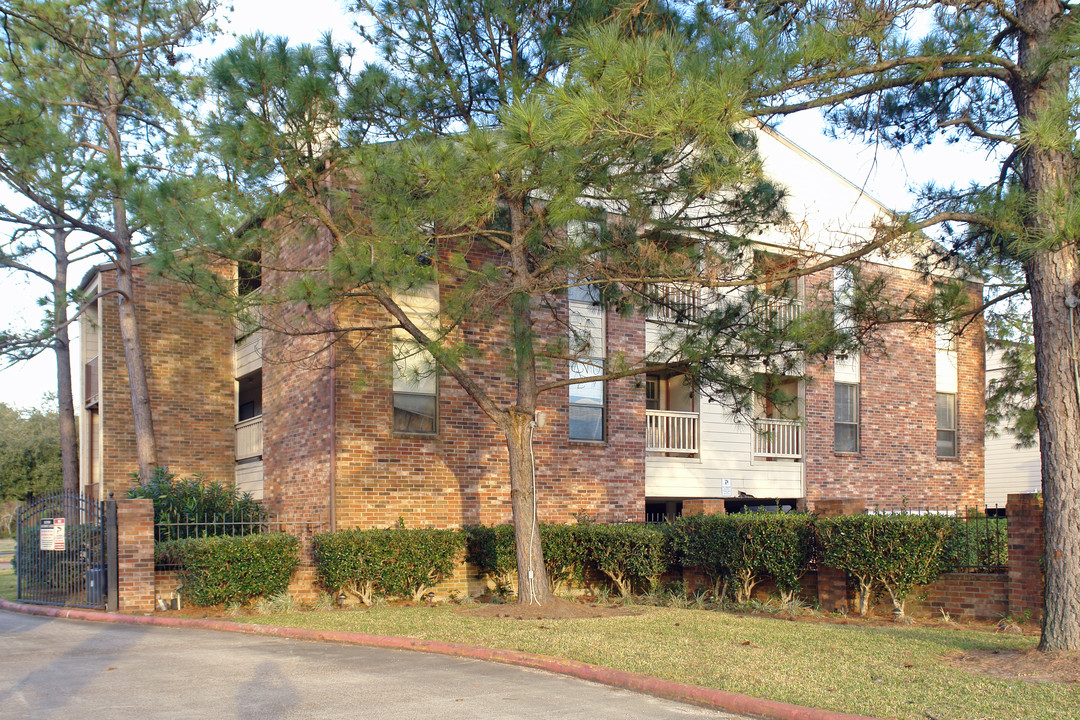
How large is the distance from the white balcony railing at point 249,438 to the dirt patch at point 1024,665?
46.5ft

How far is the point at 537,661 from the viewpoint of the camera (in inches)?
378

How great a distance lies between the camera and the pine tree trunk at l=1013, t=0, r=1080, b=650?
881cm

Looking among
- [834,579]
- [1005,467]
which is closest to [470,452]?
[834,579]

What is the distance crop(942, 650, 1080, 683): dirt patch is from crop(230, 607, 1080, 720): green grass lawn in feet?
0.66

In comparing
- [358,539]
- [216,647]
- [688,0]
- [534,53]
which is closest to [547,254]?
[534,53]

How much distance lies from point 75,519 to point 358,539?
17.9ft

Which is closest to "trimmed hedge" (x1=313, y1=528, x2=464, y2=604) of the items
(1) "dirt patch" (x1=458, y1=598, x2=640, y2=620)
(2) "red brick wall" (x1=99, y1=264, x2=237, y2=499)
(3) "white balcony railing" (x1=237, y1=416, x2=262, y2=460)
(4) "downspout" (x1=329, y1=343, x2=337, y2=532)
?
(4) "downspout" (x1=329, y1=343, x2=337, y2=532)

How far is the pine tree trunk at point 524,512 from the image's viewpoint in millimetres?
13500

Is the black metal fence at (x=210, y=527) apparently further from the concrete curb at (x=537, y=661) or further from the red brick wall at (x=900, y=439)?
the red brick wall at (x=900, y=439)

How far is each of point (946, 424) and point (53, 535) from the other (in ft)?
68.4

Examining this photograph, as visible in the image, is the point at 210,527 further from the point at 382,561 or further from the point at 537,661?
the point at 537,661

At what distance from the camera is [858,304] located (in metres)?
11.1

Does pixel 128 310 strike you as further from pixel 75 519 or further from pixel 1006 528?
pixel 1006 528

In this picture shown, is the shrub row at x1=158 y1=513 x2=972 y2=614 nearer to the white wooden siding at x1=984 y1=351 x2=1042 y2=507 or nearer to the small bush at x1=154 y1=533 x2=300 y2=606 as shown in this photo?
the small bush at x1=154 y1=533 x2=300 y2=606
